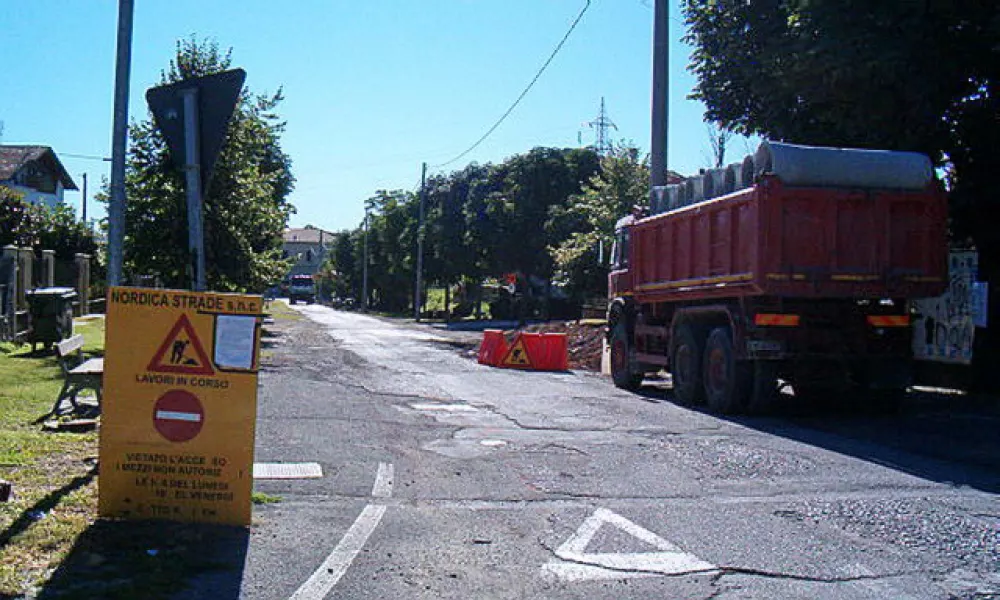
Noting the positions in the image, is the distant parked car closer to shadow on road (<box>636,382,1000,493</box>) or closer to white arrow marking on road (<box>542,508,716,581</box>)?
shadow on road (<box>636,382,1000,493</box>)

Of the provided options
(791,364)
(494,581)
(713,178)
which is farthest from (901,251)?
(494,581)

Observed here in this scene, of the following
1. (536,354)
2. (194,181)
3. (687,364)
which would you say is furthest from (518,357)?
(194,181)

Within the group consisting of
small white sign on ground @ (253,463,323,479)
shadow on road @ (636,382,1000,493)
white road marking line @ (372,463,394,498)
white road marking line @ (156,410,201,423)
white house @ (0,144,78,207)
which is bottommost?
white road marking line @ (372,463,394,498)

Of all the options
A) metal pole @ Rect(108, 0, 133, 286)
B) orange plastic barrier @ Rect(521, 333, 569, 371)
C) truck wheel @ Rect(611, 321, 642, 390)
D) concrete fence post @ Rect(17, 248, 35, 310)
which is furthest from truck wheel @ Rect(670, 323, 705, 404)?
concrete fence post @ Rect(17, 248, 35, 310)

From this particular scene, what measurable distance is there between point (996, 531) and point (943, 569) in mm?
1121

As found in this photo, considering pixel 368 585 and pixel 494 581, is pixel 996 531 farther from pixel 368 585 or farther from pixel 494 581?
pixel 368 585

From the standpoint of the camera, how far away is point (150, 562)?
5.28m

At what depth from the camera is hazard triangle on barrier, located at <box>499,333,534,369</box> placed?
21.5 metres

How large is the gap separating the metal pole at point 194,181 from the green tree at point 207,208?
1087 centimetres

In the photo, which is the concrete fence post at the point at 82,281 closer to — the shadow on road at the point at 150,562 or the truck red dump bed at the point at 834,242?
the truck red dump bed at the point at 834,242

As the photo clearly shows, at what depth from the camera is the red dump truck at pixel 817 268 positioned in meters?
12.0

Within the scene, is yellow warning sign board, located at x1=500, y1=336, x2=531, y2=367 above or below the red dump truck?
below

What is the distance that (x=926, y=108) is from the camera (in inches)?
563

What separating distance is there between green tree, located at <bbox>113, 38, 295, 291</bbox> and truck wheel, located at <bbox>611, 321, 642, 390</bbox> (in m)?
8.05
